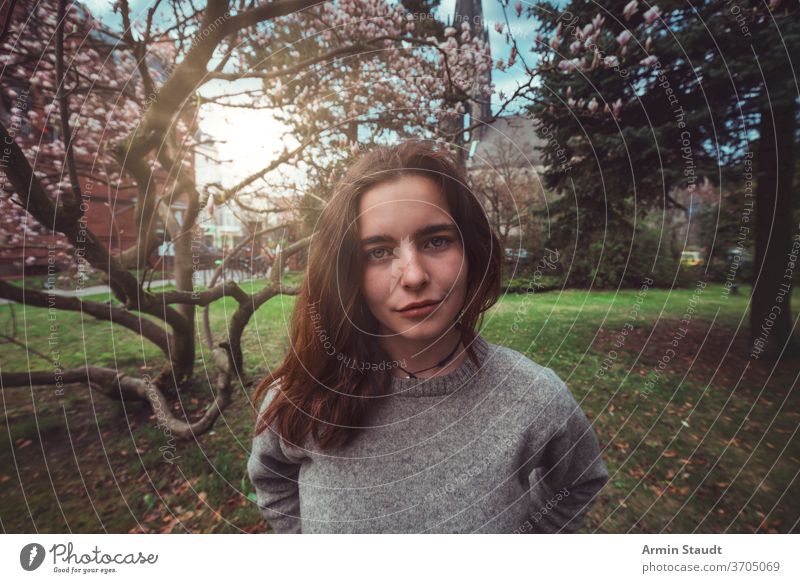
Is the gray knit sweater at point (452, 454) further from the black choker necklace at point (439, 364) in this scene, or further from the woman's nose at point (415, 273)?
the woman's nose at point (415, 273)

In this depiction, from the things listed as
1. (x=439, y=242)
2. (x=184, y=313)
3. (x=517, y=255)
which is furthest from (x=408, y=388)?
(x=184, y=313)

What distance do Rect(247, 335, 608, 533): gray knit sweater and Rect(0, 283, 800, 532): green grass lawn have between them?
28 centimetres

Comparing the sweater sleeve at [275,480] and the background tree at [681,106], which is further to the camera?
the background tree at [681,106]

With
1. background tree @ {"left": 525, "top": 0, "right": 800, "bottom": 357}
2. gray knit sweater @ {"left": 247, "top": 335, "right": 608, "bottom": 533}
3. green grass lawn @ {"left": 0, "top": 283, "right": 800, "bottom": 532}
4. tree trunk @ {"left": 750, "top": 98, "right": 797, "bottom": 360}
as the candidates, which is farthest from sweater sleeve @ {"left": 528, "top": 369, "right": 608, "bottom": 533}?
tree trunk @ {"left": 750, "top": 98, "right": 797, "bottom": 360}

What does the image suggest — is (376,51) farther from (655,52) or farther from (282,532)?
(282,532)

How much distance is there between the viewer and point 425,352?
65cm

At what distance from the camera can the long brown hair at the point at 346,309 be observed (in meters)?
0.59

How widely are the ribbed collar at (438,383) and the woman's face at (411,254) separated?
9cm

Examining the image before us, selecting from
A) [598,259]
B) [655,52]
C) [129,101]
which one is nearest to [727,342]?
[598,259]

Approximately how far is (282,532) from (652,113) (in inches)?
52.2

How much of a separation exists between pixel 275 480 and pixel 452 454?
377 millimetres

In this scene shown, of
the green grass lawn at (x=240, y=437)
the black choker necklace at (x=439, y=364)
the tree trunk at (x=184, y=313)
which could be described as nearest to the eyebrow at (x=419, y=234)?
the black choker necklace at (x=439, y=364)

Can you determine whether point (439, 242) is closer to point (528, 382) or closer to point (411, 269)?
point (411, 269)

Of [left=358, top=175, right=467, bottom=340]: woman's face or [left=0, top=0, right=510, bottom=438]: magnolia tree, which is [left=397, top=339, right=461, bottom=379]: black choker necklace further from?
[left=0, top=0, right=510, bottom=438]: magnolia tree
